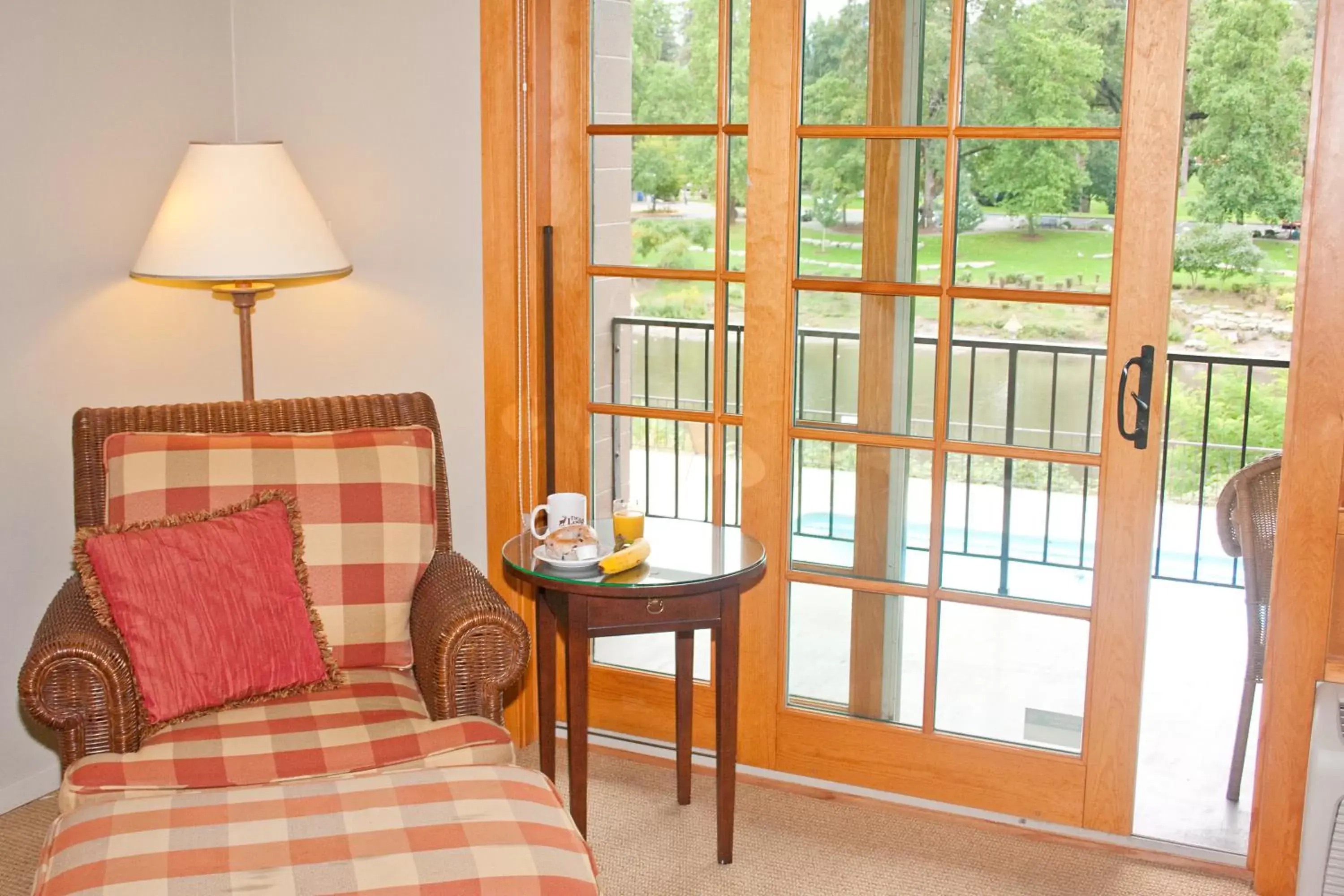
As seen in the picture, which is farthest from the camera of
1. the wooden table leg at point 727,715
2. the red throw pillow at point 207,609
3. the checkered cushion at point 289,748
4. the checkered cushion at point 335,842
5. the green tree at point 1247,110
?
the green tree at point 1247,110

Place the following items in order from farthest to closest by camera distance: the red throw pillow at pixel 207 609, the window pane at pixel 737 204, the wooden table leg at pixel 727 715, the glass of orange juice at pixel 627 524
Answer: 1. the window pane at pixel 737 204
2. the glass of orange juice at pixel 627 524
3. the wooden table leg at pixel 727 715
4. the red throw pillow at pixel 207 609

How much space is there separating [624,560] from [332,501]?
0.61 m

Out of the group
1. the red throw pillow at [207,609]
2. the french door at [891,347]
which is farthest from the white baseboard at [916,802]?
the red throw pillow at [207,609]

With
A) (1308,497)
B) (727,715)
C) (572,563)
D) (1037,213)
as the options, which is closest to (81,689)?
(572,563)

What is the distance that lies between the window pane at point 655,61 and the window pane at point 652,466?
0.73 metres

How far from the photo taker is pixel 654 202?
119 inches

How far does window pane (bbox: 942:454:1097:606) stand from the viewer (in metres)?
2.72

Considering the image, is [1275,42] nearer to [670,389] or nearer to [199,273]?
[670,389]

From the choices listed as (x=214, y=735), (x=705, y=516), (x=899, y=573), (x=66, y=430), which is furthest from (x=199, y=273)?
(x=899, y=573)

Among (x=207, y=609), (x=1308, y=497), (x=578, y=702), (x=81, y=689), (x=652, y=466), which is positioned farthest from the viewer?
(x=652, y=466)

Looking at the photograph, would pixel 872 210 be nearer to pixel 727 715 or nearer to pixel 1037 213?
pixel 1037 213

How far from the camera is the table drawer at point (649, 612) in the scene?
8.26ft

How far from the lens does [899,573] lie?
293 centimetres

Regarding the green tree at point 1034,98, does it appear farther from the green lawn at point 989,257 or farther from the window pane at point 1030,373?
the window pane at point 1030,373
